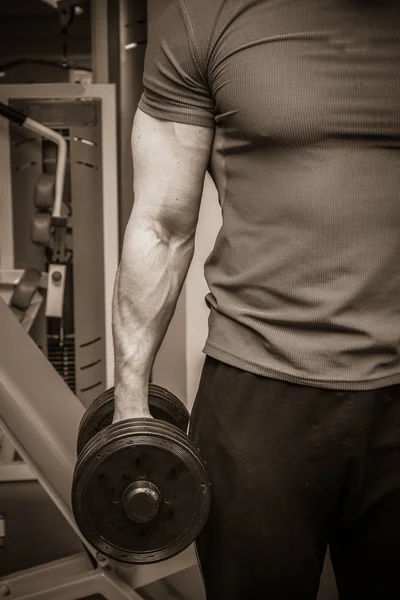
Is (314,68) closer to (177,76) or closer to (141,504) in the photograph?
(177,76)

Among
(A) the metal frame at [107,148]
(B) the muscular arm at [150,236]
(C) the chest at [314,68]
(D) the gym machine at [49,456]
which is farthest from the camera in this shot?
(A) the metal frame at [107,148]

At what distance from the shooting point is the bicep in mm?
938

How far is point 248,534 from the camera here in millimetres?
915

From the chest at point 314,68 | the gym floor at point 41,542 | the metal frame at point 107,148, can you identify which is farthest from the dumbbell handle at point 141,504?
the metal frame at point 107,148

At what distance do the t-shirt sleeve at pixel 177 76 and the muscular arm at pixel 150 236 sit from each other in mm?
18

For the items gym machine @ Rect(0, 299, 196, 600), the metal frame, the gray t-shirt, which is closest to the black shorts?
the gray t-shirt

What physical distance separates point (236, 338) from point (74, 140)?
172 centimetres

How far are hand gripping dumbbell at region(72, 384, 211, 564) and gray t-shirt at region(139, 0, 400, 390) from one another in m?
0.17

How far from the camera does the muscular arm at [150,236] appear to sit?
0.94 metres

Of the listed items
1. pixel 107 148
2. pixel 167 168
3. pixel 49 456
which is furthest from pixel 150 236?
pixel 107 148

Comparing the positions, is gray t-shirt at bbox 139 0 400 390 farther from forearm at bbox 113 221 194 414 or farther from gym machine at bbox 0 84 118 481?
gym machine at bbox 0 84 118 481

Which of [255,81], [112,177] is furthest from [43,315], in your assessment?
[255,81]

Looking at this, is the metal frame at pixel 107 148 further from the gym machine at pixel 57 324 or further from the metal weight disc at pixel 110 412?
the metal weight disc at pixel 110 412

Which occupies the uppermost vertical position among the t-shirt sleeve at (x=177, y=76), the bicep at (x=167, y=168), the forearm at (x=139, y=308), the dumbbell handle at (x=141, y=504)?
the t-shirt sleeve at (x=177, y=76)
